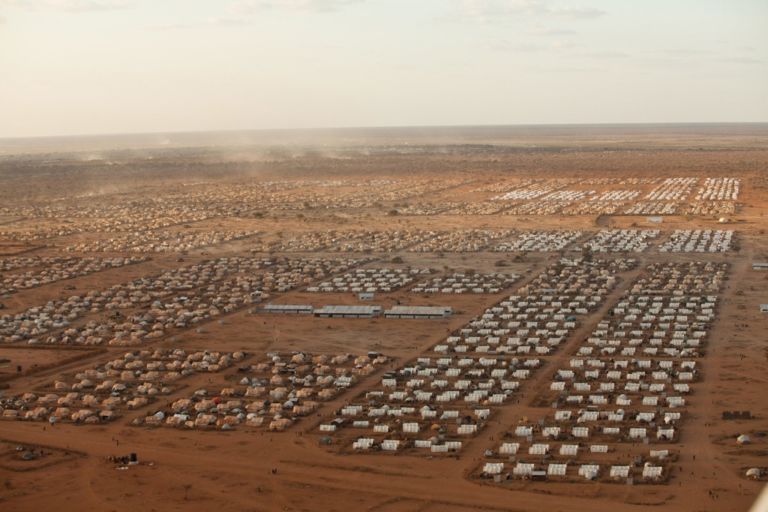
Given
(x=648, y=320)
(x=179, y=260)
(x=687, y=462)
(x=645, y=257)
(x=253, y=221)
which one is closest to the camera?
(x=687, y=462)

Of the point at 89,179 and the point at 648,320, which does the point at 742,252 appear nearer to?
the point at 648,320

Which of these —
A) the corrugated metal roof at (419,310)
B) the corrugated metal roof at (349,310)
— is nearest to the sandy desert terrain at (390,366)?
the corrugated metal roof at (419,310)

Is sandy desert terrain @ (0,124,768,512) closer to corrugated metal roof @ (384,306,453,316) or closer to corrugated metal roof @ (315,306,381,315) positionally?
corrugated metal roof @ (384,306,453,316)

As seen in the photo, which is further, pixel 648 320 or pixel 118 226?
pixel 118 226

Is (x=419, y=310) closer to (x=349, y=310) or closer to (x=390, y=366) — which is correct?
(x=349, y=310)

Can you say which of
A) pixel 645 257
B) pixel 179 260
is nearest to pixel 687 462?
pixel 645 257

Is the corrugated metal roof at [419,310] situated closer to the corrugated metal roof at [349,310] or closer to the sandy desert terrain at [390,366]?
the sandy desert terrain at [390,366]

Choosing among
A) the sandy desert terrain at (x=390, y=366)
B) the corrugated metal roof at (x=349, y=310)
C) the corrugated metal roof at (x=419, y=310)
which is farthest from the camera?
the corrugated metal roof at (x=349, y=310)

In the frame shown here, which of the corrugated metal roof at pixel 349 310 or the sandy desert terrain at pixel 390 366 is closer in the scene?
the sandy desert terrain at pixel 390 366

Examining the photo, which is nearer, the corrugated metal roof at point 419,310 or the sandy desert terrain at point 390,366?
the sandy desert terrain at point 390,366

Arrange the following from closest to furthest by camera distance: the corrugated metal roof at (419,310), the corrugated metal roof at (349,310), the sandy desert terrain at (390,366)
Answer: the sandy desert terrain at (390,366) → the corrugated metal roof at (419,310) → the corrugated metal roof at (349,310)

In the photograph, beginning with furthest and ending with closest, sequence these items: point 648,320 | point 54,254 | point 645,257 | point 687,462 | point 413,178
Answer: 1. point 413,178
2. point 54,254
3. point 645,257
4. point 648,320
5. point 687,462
